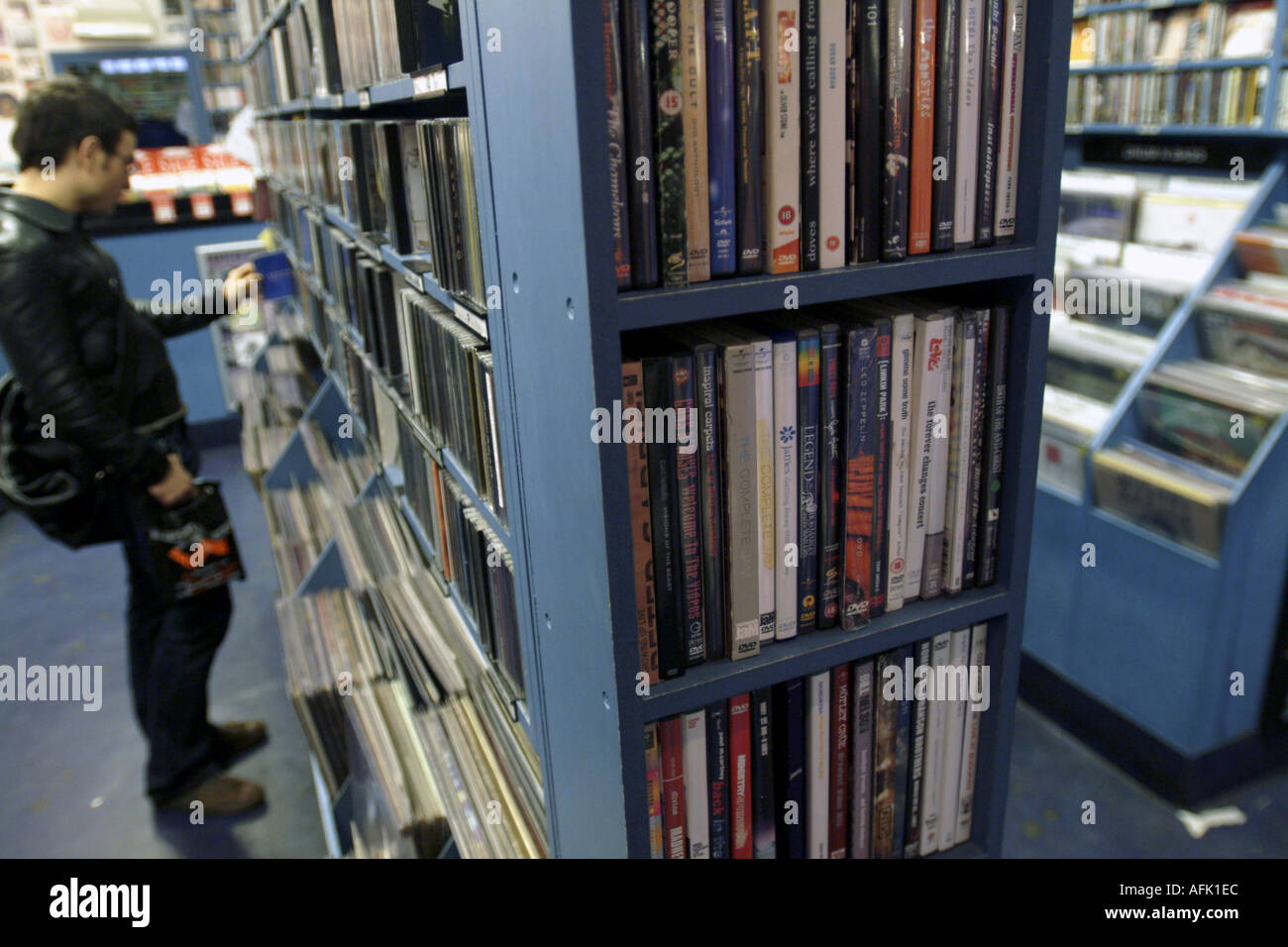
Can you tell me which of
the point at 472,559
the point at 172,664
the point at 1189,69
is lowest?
the point at 172,664

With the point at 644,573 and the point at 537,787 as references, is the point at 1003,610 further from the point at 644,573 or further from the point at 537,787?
the point at 537,787

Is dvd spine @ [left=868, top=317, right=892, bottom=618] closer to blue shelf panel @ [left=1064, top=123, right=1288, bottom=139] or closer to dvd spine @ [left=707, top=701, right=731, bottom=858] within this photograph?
dvd spine @ [left=707, top=701, right=731, bottom=858]

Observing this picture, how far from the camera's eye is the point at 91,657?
11.1ft

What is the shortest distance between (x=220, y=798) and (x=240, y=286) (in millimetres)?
1607

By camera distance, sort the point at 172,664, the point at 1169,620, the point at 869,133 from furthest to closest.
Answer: the point at 172,664 < the point at 1169,620 < the point at 869,133

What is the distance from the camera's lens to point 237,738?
2.84 meters

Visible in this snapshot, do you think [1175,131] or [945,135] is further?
A: [1175,131]

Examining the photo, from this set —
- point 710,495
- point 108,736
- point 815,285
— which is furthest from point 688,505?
point 108,736

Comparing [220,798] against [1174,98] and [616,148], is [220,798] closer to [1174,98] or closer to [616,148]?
[616,148]

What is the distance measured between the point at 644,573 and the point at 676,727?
20cm

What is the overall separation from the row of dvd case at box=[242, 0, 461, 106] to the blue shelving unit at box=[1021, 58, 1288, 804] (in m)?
2.01

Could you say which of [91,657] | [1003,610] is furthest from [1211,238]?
[91,657]

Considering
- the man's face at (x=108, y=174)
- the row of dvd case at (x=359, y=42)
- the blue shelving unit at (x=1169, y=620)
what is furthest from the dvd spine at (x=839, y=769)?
the man's face at (x=108, y=174)

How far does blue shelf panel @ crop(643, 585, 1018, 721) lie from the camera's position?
98 centimetres
